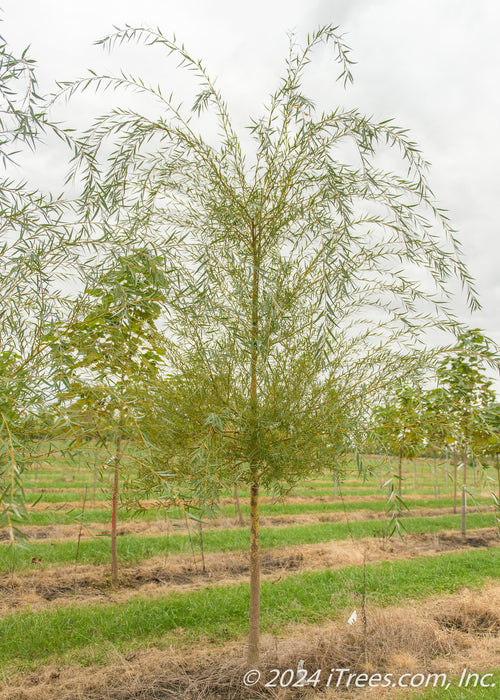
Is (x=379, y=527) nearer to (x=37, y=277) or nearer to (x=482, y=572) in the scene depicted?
(x=482, y=572)

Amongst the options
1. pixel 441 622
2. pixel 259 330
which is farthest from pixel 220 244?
pixel 441 622

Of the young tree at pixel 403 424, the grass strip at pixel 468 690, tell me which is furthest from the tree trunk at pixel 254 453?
the grass strip at pixel 468 690

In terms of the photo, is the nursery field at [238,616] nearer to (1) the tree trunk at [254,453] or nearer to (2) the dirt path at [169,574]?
(2) the dirt path at [169,574]

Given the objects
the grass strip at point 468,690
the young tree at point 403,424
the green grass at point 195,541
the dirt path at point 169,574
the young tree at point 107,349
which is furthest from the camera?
the green grass at point 195,541

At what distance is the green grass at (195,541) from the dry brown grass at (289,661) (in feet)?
7.67

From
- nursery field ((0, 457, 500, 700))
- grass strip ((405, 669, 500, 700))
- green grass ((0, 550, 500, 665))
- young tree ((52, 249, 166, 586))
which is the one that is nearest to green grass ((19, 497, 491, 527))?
nursery field ((0, 457, 500, 700))

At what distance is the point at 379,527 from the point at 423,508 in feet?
21.0

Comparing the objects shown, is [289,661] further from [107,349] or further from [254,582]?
[107,349]

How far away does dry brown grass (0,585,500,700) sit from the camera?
425cm

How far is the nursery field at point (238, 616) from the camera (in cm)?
427

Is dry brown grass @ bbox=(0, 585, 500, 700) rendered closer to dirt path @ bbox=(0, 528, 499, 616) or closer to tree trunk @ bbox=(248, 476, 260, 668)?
tree trunk @ bbox=(248, 476, 260, 668)

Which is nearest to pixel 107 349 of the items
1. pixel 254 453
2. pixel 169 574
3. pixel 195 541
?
pixel 254 453

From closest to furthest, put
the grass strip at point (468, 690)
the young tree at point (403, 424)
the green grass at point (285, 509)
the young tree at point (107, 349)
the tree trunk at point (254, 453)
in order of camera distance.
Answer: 1. the young tree at point (107, 349)
2. the young tree at point (403, 424)
3. the tree trunk at point (254, 453)
4. the grass strip at point (468, 690)
5. the green grass at point (285, 509)

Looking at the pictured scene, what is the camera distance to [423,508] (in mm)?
18562
